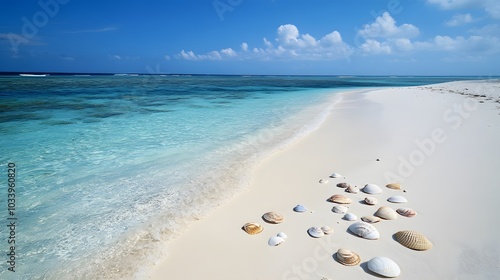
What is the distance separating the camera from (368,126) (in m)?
11.9

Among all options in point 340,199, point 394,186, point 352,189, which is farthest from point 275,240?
point 394,186

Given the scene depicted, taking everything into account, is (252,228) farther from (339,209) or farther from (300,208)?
(339,209)

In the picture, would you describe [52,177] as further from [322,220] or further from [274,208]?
[322,220]

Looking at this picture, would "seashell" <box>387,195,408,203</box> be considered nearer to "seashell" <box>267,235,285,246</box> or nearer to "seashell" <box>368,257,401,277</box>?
"seashell" <box>368,257,401,277</box>

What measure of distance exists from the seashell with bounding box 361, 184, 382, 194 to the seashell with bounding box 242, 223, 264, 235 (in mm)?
2539

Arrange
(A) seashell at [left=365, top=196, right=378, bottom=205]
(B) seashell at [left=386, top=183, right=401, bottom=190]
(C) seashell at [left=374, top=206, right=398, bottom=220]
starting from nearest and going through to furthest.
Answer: (C) seashell at [left=374, top=206, right=398, bottom=220] < (A) seashell at [left=365, top=196, right=378, bottom=205] < (B) seashell at [left=386, top=183, right=401, bottom=190]

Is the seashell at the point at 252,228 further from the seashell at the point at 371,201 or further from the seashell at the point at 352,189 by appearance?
the seashell at the point at 352,189

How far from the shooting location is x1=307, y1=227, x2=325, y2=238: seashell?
397cm

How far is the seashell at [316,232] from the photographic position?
3.97 m

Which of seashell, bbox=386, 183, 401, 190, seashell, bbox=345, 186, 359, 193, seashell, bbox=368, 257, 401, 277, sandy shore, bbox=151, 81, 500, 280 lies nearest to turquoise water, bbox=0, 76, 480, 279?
sandy shore, bbox=151, 81, 500, 280

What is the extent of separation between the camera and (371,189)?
210 inches

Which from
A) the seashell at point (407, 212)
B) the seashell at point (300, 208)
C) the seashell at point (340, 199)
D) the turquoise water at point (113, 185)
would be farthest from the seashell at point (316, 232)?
the turquoise water at point (113, 185)

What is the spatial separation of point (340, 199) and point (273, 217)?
146cm

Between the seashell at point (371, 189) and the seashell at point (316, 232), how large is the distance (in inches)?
74.0
